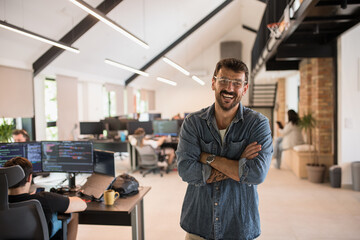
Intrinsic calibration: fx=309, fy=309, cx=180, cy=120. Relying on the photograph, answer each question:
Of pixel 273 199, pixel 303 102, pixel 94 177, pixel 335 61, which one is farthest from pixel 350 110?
pixel 94 177

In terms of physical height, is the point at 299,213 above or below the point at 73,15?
below

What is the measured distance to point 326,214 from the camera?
4.52 metres

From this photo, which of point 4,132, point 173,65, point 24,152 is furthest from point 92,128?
point 24,152

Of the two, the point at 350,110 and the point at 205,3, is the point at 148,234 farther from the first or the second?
the point at 205,3

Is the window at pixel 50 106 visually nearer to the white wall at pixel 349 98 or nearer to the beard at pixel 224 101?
the white wall at pixel 349 98

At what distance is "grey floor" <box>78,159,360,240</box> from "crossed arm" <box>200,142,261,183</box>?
241cm

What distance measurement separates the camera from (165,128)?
Result: 8211 millimetres

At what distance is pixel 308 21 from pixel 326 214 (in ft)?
9.07

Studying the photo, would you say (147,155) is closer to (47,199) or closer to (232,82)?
(47,199)

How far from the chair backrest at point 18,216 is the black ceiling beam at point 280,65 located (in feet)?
23.8

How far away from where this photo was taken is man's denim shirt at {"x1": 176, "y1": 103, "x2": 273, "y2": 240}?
5.36 ft

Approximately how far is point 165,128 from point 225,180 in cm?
653

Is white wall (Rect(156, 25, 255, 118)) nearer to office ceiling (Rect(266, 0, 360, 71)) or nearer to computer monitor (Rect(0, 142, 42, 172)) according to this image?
office ceiling (Rect(266, 0, 360, 71))

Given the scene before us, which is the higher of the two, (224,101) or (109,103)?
(109,103)
